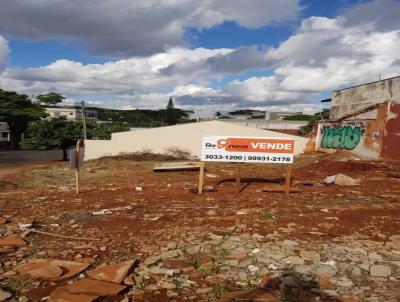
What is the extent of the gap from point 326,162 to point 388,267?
14657 mm

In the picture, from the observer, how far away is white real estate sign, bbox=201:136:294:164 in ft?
36.1

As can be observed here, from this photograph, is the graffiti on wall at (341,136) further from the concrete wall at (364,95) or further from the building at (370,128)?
the concrete wall at (364,95)

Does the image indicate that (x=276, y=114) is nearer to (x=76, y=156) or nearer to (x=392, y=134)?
(x=392, y=134)

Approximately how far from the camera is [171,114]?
73562mm

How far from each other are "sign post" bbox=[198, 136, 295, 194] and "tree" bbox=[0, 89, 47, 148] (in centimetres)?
4328

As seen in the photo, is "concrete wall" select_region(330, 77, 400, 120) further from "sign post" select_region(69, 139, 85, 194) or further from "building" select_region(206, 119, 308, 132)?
"sign post" select_region(69, 139, 85, 194)

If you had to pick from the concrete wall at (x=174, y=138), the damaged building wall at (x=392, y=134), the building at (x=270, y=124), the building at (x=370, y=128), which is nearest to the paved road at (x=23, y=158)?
the concrete wall at (x=174, y=138)

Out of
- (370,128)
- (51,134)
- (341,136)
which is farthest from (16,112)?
(370,128)

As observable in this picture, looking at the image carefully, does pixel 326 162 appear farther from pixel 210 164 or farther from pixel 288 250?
pixel 288 250

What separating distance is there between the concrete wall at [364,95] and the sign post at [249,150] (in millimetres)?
20282

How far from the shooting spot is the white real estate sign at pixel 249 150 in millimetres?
11000

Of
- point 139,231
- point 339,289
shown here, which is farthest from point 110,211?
point 339,289

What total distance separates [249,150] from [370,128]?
13.1 metres

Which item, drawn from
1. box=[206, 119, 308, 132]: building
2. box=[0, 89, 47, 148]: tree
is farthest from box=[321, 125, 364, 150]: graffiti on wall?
box=[0, 89, 47, 148]: tree
